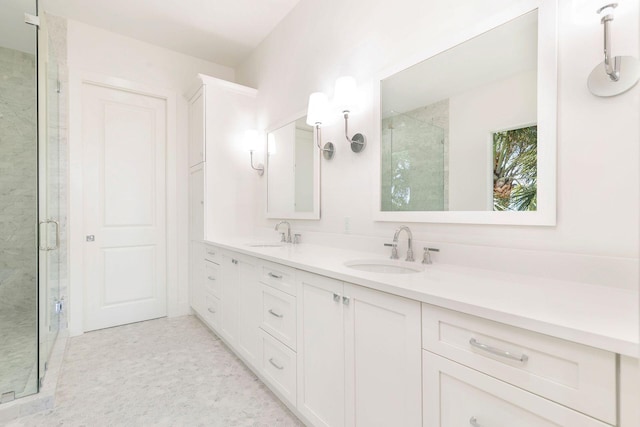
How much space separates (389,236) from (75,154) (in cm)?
294

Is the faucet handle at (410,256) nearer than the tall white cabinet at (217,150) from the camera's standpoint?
Yes

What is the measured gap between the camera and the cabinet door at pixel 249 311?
76.4 inches

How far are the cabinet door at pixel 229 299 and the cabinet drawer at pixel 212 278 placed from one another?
4.1 inches

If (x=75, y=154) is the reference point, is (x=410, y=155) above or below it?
below

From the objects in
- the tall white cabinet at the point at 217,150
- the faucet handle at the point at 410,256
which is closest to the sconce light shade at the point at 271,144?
the tall white cabinet at the point at 217,150

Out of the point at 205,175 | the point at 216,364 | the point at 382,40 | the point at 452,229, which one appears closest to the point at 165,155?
the point at 205,175

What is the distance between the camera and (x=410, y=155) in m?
1.70

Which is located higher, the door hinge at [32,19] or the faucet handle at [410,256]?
the door hinge at [32,19]

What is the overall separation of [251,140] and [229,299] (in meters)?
1.60

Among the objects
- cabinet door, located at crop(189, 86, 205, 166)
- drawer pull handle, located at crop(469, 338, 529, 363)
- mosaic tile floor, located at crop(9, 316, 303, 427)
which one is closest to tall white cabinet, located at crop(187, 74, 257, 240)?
cabinet door, located at crop(189, 86, 205, 166)

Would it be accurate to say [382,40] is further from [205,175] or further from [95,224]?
[95,224]

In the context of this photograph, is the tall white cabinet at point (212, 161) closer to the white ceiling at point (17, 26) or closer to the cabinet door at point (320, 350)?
the white ceiling at point (17, 26)

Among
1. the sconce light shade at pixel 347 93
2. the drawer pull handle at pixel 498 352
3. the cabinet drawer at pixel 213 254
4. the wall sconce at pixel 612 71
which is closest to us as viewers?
the drawer pull handle at pixel 498 352

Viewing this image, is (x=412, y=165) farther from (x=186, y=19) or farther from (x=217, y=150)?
(x=186, y=19)
